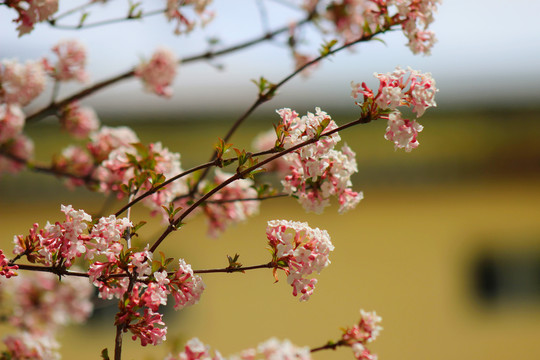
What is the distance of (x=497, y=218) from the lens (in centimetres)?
713

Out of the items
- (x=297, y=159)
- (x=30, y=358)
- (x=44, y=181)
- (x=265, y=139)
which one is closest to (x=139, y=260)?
(x=297, y=159)

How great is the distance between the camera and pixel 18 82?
5.81ft

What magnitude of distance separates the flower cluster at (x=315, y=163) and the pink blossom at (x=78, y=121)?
1.15m

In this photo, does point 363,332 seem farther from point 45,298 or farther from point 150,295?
point 45,298


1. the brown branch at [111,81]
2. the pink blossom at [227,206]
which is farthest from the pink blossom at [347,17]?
the pink blossom at [227,206]

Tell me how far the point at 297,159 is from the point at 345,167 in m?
0.11

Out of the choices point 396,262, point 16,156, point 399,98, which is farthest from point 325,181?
point 396,262

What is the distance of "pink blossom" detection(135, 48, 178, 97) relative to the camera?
2.04m

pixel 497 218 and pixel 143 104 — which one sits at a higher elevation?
pixel 143 104

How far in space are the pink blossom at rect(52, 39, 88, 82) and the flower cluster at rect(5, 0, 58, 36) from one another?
63 centimetres

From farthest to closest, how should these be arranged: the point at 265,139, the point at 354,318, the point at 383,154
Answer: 1. the point at 383,154
2. the point at 354,318
3. the point at 265,139

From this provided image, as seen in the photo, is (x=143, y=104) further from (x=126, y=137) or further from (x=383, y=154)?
(x=126, y=137)

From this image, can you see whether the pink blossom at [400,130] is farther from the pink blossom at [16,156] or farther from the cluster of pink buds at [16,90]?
the pink blossom at [16,156]

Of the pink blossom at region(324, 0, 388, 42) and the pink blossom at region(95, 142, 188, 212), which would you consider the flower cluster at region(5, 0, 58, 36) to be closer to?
the pink blossom at region(95, 142, 188, 212)
